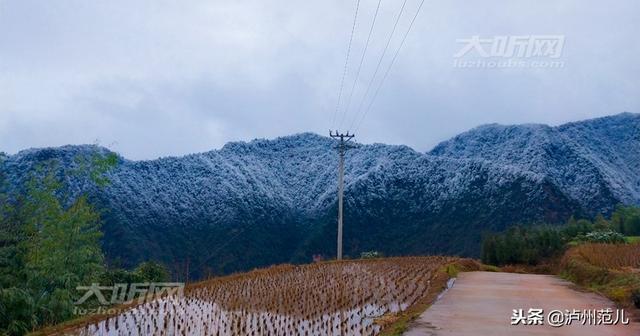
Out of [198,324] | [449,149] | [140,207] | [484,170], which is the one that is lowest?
[198,324]

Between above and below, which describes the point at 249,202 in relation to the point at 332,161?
below

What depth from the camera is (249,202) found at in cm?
5231

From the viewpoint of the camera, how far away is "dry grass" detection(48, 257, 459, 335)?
25.3ft

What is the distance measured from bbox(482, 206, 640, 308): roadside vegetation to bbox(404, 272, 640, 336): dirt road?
0.59 m

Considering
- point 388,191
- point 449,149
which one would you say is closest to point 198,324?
point 388,191

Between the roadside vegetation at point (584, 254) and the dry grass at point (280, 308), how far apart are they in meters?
3.42

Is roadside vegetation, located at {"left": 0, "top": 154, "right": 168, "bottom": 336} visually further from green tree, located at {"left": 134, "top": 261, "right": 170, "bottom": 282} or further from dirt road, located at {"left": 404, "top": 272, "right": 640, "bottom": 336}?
dirt road, located at {"left": 404, "top": 272, "right": 640, "bottom": 336}

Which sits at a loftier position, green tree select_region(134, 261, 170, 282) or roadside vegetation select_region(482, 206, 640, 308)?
roadside vegetation select_region(482, 206, 640, 308)

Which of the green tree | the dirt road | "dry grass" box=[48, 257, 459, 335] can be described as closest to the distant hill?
the green tree

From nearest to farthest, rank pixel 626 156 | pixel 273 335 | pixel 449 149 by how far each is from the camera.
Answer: pixel 273 335
pixel 626 156
pixel 449 149

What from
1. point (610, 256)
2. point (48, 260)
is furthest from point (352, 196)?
point (48, 260)

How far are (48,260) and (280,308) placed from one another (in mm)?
7415

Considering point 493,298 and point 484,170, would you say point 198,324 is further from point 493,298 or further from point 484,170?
point 484,170

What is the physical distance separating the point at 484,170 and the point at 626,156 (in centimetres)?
2359
